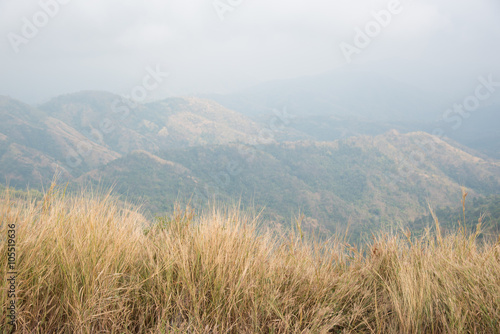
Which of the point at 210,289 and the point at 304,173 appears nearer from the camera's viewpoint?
the point at 210,289

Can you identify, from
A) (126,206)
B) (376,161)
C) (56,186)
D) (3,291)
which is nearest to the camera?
(3,291)

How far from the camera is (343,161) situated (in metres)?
130

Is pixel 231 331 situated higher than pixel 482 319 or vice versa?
pixel 482 319

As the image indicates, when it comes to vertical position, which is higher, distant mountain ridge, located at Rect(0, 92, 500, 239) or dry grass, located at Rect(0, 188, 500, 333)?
dry grass, located at Rect(0, 188, 500, 333)

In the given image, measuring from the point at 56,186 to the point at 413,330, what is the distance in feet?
9.60

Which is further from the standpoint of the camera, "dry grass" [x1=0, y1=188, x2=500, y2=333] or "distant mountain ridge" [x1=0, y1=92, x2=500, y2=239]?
"distant mountain ridge" [x1=0, y1=92, x2=500, y2=239]

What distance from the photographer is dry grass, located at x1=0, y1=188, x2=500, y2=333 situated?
1525 millimetres

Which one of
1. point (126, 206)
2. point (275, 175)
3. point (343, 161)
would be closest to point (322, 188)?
→ point (275, 175)

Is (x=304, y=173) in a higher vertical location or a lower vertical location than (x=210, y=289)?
→ lower

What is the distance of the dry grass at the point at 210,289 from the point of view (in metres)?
1.53

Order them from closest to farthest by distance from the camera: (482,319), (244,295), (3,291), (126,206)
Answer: (3,291)
(482,319)
(244,295)
(126,206)

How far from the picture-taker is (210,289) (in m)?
1.72

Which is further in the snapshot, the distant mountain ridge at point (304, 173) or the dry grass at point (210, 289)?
the distant mountain ridge at point (304, 173)

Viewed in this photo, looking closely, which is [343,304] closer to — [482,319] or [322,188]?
[482,319]
